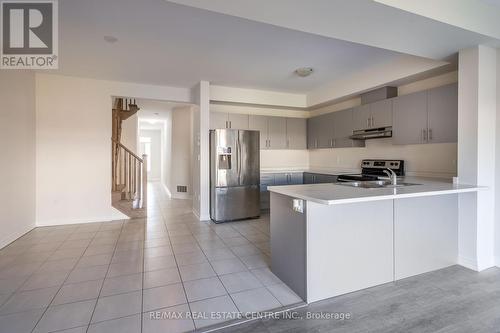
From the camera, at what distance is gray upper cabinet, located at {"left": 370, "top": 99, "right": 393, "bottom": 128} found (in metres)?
3.96

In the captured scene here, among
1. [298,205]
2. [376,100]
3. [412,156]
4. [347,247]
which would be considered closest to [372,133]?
[376,100]

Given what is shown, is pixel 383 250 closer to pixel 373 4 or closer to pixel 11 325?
pixel 373 4

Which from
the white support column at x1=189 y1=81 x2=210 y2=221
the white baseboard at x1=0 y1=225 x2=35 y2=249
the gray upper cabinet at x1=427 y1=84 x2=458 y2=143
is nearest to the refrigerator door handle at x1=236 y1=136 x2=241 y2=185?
the white support column at x1=189 y1=81 x2=210 y2=221

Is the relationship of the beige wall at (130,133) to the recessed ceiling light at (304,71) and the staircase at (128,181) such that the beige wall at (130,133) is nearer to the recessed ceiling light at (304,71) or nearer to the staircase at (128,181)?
the staircase at (128,181)

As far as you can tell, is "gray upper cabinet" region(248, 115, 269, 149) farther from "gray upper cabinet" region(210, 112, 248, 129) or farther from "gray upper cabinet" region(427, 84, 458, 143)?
"gray upper cabinet" region(427, 84, 458, 143)

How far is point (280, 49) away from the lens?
10.8ft

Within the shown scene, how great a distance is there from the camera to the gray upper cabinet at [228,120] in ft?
16.6

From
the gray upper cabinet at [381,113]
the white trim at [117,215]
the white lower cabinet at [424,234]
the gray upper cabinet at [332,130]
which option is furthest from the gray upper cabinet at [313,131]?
the white trim at [117,215]

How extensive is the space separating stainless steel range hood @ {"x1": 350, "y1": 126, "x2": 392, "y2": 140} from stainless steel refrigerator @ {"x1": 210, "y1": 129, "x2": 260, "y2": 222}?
1.89 meters

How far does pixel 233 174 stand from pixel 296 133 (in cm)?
199

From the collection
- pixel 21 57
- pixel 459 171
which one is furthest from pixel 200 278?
pixel 21 57

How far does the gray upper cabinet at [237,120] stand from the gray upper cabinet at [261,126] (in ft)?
0.31

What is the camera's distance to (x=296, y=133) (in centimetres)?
581

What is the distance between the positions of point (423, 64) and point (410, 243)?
2.45 metres
